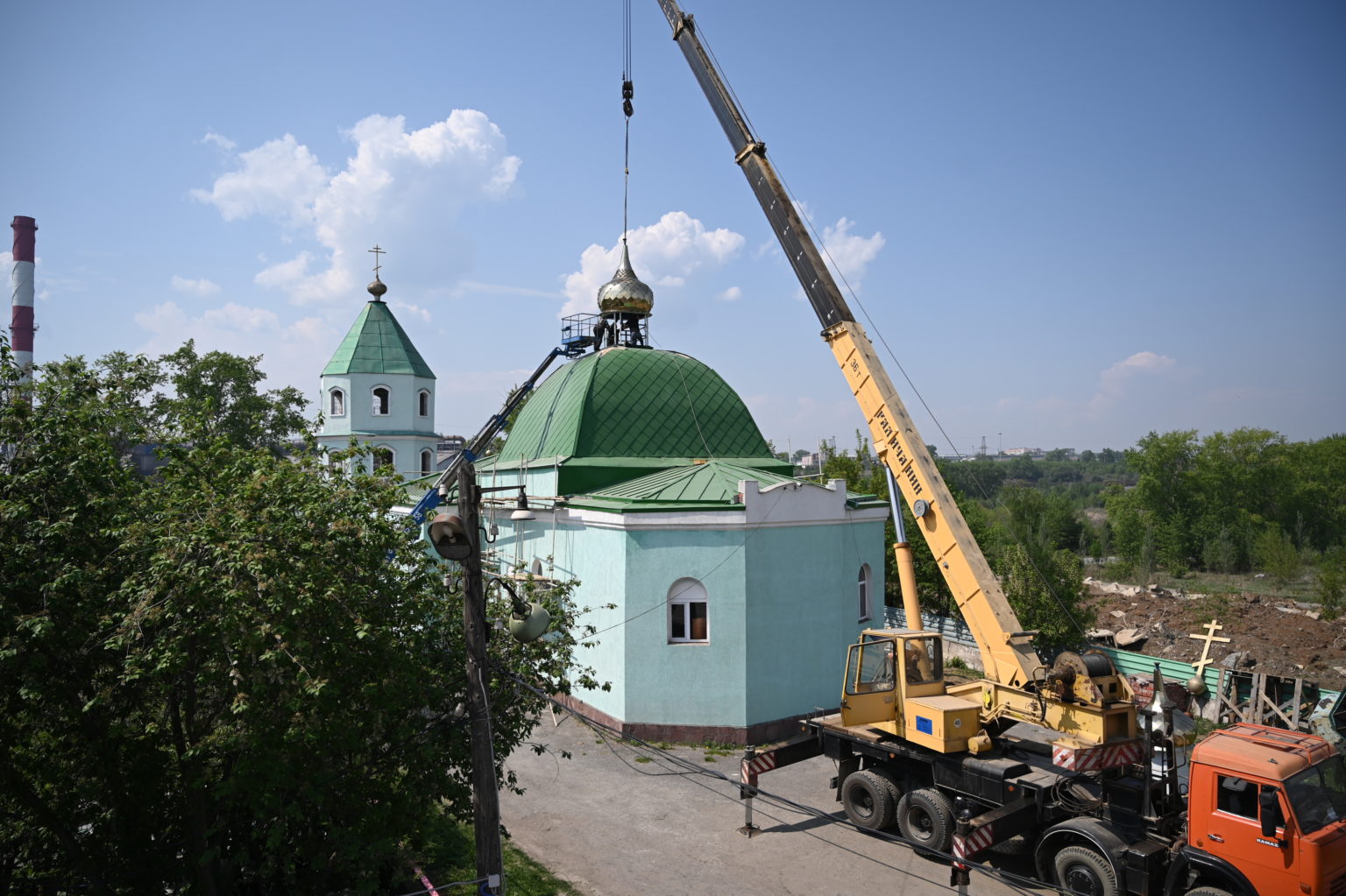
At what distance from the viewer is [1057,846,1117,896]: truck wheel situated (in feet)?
33.1

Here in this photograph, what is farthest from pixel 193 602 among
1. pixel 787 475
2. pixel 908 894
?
pixel 787 475

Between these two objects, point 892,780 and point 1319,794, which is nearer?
point 1319,794

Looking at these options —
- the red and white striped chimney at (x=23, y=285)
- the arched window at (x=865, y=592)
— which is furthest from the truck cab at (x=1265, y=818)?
the red and white striped chimney at (x=23, y=285)

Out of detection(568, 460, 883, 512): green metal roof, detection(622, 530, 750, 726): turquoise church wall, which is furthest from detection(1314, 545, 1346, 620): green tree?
detection(622, 530, 750, 726): turquoise church wall

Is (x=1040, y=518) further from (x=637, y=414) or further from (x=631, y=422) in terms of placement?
(x=631, y=422)

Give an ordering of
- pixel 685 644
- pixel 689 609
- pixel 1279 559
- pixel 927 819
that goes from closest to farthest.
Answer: pixel 927 819 → pixel 685 644 → pixel 689 609 → pixel 1279 559

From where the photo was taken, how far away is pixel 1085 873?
1037 centimetres

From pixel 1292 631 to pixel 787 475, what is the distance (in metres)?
21.8

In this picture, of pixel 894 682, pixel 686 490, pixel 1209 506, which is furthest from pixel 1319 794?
pixel 1209 506

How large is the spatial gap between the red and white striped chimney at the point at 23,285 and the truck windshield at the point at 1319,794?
42.8 meters

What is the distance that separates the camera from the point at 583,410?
21.7m

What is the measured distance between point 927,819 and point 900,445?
17.9 feet

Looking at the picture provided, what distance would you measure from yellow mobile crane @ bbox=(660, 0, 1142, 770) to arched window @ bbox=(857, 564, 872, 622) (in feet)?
16.2

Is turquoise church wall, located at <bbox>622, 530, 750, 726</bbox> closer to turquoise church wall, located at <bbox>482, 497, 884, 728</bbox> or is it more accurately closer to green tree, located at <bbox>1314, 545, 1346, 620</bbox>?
turquoise church wall, located at <bbox>482, 497, 884, 728</bbox>
